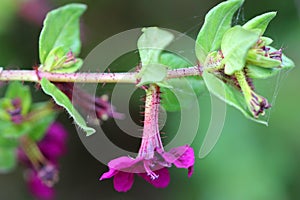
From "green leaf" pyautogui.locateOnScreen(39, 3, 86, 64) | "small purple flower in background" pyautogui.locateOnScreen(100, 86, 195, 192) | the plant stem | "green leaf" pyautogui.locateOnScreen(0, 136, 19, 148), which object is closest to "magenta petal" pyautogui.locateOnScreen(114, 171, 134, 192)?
"small purple flower in background" pyautogui.locateOnScreen(100, 86, 195, 192)

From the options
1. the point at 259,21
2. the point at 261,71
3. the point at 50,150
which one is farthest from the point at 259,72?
the point at 50,150

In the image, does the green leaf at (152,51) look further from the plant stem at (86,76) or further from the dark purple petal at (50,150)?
the dark purple petal at (50,150)

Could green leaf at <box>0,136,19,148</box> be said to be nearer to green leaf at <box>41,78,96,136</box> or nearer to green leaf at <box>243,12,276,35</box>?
green leaf at <box>41,78,96,136</box>

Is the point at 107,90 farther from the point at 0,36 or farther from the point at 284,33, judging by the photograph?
the point at 284,33

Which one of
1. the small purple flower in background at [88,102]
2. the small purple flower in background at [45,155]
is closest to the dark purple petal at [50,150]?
the small purple flower in background at [45,155]

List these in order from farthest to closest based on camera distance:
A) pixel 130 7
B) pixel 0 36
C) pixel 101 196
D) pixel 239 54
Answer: pixel 101 196 → pixel 130 7 → pixel 0 36 → pixel 239 54

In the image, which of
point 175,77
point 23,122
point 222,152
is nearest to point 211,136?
point 175,77
